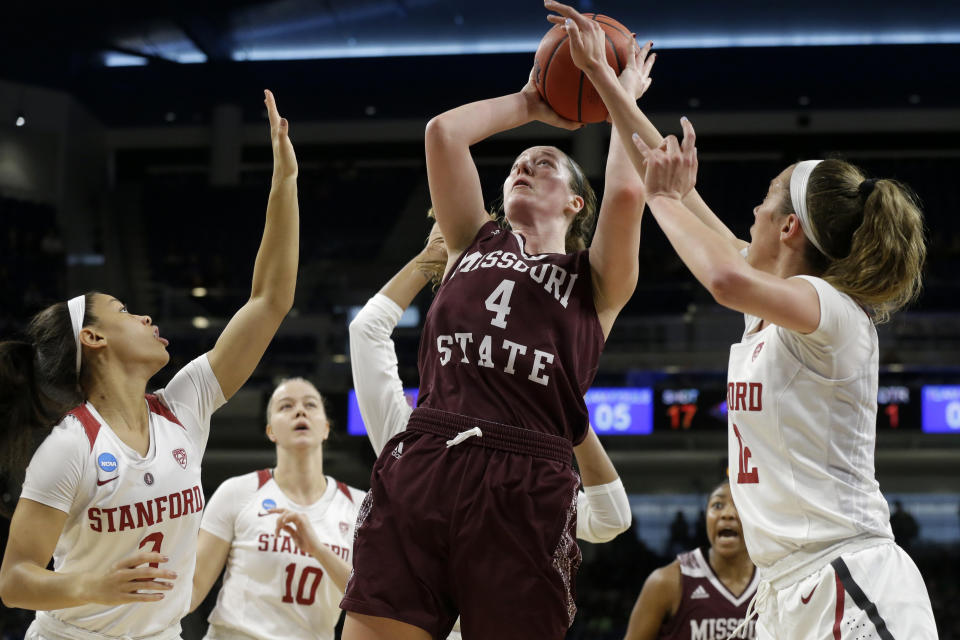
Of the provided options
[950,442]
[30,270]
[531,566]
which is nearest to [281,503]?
[531,566]

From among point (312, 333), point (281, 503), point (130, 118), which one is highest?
point (130, 118)

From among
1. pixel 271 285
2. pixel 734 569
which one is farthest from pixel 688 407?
pixel 271 285

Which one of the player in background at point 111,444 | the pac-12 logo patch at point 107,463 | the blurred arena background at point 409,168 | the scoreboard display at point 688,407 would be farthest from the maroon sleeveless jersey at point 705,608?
the blurred arena background at point 409,168

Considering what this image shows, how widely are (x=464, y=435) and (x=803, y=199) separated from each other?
0.98 meters

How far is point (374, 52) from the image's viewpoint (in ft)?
41.7

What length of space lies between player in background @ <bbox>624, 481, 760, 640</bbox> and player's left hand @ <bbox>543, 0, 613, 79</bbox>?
111 inches

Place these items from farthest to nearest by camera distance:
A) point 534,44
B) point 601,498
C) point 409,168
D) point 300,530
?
point 409,168 → point 534,44 → point 300,530 → point 601,498

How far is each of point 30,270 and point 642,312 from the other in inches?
278

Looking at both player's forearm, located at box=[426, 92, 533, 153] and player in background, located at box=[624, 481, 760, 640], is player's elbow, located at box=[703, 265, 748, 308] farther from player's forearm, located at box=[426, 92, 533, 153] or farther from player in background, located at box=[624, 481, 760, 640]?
player in background, located at box=[624, 481, 760, 640]

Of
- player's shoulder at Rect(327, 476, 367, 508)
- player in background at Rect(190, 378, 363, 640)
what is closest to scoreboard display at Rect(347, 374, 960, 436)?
player's shoulder at Rect(327, 476, 367, 508)

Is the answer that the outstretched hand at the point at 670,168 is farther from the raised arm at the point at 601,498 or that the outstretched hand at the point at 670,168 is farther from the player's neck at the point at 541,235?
the raised arm at the point at 601,498

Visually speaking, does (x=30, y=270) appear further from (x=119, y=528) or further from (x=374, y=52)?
(x=119, y=528)

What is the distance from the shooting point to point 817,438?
239 cm

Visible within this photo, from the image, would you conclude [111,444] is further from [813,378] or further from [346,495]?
[346,495]
